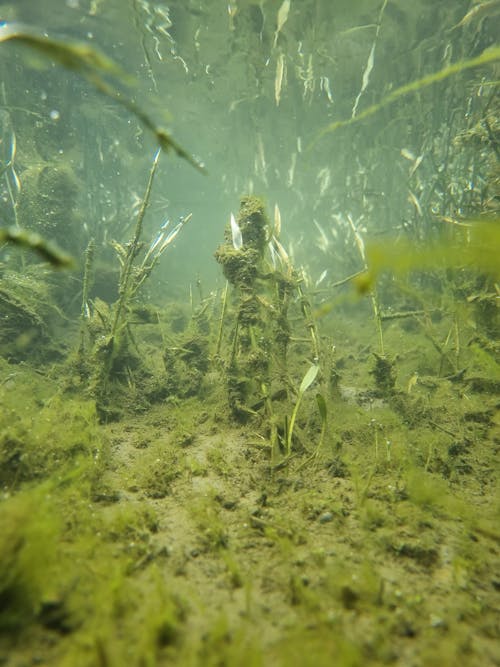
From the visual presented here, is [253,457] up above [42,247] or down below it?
below

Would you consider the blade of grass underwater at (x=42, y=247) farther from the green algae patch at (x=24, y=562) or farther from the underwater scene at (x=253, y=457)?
the green algae patch at (x=24, y=562)

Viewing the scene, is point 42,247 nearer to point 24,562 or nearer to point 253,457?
point 24,562

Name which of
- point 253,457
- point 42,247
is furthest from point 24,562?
point 253,457

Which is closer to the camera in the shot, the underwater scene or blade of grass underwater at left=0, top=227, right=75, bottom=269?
blade of grass underwater at left=0, top=227, right=75, bottom=269

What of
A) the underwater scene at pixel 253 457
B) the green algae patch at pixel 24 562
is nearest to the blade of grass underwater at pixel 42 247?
the underwater scene at pixel 253 457

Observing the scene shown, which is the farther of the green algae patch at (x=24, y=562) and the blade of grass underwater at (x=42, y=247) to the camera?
the green algae patch at (x=24, y=562)

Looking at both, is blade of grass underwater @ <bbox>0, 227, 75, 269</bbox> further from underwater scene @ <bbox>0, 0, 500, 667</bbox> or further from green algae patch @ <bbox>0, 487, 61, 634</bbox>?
green algae patch @ <bbox>0, 487, 61, 634</bbox>

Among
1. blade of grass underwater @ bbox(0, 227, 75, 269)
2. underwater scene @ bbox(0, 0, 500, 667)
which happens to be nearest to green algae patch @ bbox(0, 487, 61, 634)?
underwater scene @ bbox(0, 0, 500, 667)

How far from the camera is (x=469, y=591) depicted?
65.6 inches

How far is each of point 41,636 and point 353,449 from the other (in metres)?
2.50

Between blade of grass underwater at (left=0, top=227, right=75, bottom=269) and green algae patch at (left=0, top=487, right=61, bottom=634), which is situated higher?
blade of grass underwater at (left=0, top=227, right=75, bottom=269)

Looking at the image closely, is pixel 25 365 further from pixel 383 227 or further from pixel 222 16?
pixel 222 16

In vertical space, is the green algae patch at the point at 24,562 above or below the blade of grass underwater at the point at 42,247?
below

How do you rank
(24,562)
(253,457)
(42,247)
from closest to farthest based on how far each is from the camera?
1. (42,247)
2. (24,562)
3. (253,457)
